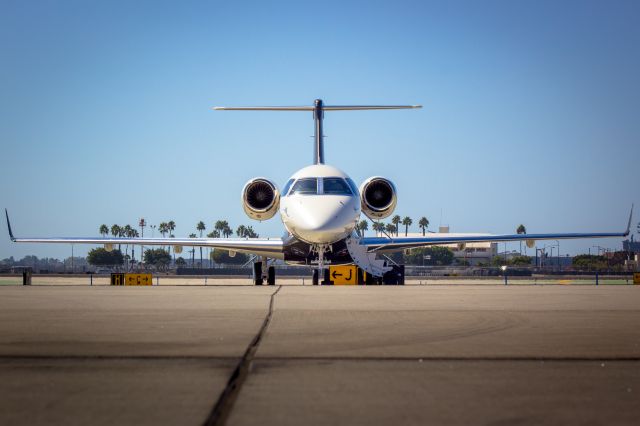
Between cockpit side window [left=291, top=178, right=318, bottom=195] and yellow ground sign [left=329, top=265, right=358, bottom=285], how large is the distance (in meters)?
2.92

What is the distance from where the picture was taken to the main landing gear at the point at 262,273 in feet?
95.7

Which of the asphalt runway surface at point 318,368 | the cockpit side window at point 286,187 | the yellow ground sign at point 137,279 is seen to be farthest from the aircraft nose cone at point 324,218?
the asphalt runway surface at point 318,368

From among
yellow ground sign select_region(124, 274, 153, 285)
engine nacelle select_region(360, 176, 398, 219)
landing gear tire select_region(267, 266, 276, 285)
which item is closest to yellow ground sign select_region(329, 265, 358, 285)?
engine nacelle select_region(360, 176, 398, 219)

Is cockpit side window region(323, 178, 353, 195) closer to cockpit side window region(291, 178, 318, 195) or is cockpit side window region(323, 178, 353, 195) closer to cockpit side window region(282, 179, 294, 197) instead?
cockpit side window region(291, 178, 318, 195)

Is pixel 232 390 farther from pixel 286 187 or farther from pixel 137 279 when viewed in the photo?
pixel 137 279

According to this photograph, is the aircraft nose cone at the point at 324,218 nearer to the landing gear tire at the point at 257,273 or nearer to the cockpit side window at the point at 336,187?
the cockpit side window at the point at 336,187

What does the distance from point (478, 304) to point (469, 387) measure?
817 centimetres

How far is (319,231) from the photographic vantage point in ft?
80.8

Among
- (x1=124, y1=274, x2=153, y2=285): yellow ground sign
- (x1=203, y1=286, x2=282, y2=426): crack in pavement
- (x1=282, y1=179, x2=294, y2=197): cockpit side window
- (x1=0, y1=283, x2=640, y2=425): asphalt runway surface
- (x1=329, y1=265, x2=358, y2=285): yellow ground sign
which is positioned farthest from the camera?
(x1=124, y1=274, x2=153, y2=285): yellow ground sign

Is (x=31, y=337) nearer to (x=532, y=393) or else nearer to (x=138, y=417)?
(x=138, y=417)

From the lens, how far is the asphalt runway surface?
4.31 metres

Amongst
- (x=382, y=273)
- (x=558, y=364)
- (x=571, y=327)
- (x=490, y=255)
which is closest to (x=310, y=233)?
(x=382, y=273)

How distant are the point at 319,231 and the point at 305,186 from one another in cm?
232

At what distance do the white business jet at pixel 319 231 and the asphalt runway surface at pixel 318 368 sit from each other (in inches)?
573
